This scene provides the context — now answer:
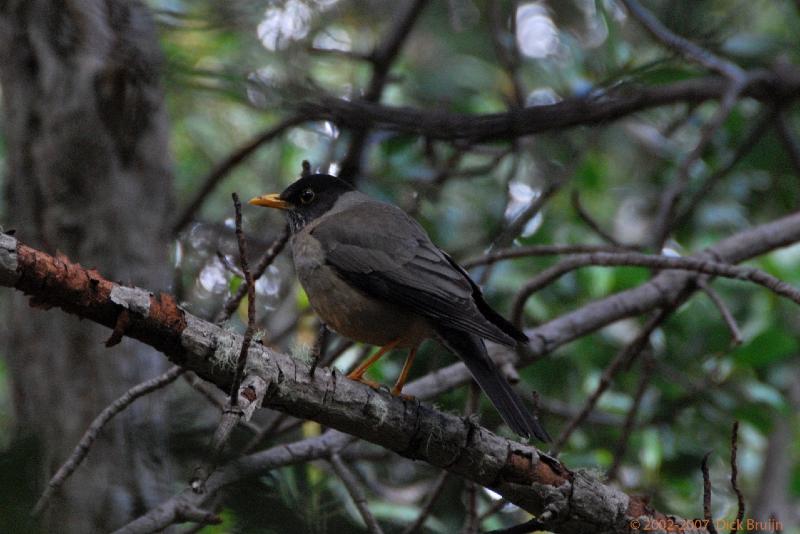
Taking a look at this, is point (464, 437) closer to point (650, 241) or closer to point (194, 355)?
point (194, 355)

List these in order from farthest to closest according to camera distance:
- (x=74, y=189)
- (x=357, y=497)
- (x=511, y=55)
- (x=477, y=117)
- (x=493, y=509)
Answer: (x=511, y=55) → (x=74, y=189) → (x=477, y=117) → (x=493, y=509) → (x=357, y=497)

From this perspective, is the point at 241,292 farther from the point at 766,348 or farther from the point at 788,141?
the point at 788,141

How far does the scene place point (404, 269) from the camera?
4680 mm

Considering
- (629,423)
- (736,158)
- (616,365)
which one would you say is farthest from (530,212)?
(736,158)

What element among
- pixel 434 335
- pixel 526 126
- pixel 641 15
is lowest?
pixel 434 335

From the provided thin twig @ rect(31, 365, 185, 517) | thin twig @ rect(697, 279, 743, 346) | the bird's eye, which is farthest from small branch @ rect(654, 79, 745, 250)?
thin twig @ rect(31, 365, 185, 517)

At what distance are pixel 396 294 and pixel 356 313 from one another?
9.1 inches

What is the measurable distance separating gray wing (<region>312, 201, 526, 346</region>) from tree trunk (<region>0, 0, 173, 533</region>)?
1.30 meters

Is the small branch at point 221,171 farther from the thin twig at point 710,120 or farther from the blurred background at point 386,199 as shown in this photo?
the thin twig at point 710,120

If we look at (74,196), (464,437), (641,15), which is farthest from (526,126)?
(74,196)

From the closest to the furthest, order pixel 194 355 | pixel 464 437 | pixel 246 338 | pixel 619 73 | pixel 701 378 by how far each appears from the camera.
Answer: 1. pixel 246 338
2. pixel 194 355
3. pixel 464 437
4. pixel 619 73
5. pixel 701 378

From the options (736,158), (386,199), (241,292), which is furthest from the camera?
(386,199)

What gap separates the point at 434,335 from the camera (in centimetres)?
454

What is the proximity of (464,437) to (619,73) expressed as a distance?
138 inches
